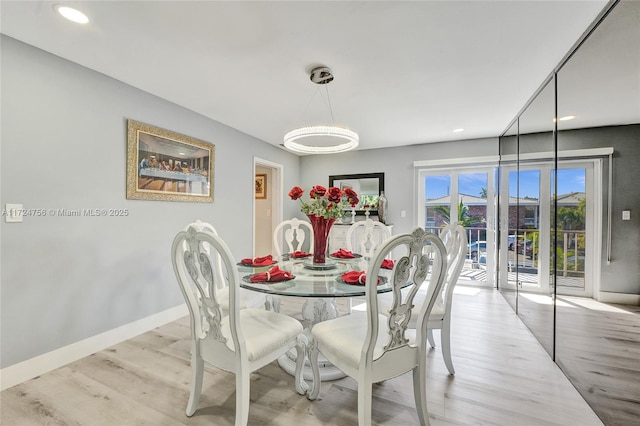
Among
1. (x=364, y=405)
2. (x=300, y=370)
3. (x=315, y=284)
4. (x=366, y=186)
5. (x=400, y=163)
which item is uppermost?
(x=400, y=163)

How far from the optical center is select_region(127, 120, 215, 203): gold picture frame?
263 cm

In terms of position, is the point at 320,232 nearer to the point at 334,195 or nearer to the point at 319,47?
the point at 334,195

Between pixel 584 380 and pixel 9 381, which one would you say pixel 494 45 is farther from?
pixel 9 381

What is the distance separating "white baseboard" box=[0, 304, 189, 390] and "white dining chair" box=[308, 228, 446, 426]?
205cm

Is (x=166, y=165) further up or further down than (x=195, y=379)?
further up

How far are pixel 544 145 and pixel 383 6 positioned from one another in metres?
1.91

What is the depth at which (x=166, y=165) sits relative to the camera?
2.94m

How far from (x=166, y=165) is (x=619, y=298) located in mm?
3676

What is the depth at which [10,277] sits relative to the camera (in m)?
1.89

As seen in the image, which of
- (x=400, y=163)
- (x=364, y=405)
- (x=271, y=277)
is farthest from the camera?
(x=400, y=163)

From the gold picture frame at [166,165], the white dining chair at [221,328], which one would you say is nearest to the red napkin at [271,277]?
the white dining chair at [221,328]

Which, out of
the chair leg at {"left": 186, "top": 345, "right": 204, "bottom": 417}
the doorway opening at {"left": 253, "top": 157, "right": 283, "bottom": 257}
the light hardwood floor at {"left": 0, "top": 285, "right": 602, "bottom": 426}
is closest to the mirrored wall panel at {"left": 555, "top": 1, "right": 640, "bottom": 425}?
the light hardwood floor at {"left": 0, "top": 285, "right": 602, "bottom": 426}

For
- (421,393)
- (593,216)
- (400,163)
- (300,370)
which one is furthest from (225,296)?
(400,163)

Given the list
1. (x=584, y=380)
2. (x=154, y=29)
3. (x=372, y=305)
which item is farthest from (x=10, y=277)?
(x=584, y=380)
